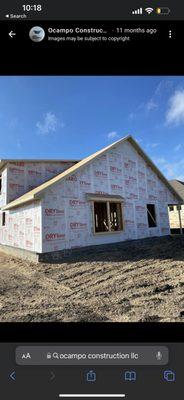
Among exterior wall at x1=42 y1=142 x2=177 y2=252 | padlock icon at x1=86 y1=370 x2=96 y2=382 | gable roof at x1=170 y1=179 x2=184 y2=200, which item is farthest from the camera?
gable roof at x1=170 y1=179 x2=184 y2=200

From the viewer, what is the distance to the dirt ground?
3.50 meters

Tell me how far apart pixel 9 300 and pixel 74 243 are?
510 cm

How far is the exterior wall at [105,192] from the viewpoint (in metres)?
A: 9.08

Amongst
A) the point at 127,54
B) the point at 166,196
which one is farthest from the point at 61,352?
the point at 166,196

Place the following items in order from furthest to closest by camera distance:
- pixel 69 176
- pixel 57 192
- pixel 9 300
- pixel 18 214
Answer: pixel 18 214 < pixel 69 176 < pixel 57 192 < pixel 9 300

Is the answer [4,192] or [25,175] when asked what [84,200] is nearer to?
[25,175]

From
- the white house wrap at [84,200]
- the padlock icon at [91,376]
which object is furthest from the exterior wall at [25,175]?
the padlock icon at [91,376]

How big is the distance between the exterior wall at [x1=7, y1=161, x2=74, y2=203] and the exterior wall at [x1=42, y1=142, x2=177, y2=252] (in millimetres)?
4298

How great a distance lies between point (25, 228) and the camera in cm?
1021
